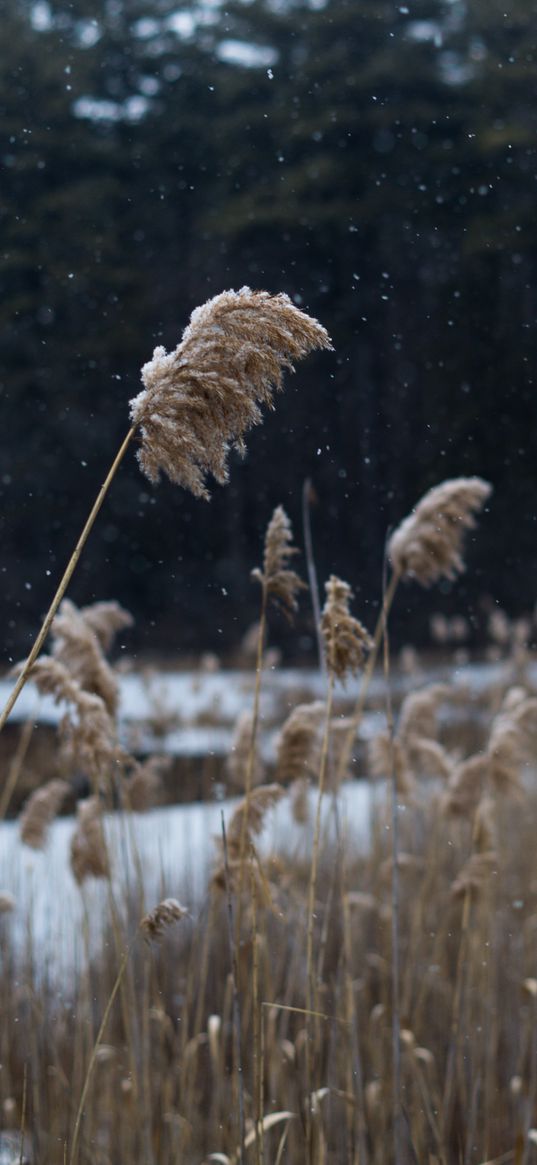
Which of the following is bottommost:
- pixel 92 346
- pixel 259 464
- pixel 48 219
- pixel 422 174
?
pixel 259 464

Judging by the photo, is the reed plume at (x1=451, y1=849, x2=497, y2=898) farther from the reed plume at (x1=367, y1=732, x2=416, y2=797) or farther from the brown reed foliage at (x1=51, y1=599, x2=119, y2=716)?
the brown reed foliage at (x1=51, y1=599, x2=119, y2=716)

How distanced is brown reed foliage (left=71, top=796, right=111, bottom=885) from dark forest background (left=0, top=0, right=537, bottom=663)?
10119 mm

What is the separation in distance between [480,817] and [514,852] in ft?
7.22

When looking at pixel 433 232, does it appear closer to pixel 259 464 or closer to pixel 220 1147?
pixel 259 464

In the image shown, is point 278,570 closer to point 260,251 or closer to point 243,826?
point 243,826

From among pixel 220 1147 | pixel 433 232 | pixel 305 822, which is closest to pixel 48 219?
pixel 433 232

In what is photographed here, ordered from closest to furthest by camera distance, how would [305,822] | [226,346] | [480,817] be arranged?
[226,346]
[480,817]
[305,822]

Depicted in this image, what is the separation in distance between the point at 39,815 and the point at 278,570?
44.1 inches

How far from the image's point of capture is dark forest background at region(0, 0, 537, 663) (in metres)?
12.3

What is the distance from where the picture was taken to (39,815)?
2258mm

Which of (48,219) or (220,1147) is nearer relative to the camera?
(220,1147)

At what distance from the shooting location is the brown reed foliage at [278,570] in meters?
1.32

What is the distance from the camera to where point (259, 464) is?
42.8 feet

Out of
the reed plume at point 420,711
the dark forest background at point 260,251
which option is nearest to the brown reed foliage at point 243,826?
the reed plume at point 420,711
